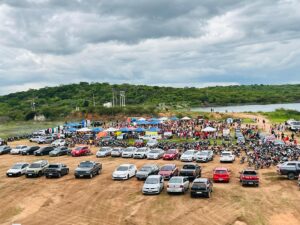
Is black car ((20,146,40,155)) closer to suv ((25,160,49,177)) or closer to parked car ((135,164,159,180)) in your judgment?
suv ((25,160,49,177))

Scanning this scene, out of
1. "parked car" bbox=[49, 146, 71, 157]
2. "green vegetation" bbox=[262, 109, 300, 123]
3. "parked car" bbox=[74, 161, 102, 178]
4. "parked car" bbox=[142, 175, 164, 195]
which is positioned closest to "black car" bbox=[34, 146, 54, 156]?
"parked car" bbox=[49, 146, 71, 157]

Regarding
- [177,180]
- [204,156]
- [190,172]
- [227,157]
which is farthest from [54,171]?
[227,157]

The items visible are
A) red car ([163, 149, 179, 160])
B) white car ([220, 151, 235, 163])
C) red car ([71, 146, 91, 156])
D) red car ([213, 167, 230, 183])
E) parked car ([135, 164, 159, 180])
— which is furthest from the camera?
red car ([71, 146, 91, 156])

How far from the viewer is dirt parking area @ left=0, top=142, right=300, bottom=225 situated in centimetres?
2391

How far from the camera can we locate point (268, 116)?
9975cm

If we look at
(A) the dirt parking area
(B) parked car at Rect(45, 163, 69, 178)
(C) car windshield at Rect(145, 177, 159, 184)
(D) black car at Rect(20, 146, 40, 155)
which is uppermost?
(C) car windshield at Rect(145, 177, 159, 184)

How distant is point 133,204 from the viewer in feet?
89.6

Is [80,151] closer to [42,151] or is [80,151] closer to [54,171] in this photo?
[42,151]

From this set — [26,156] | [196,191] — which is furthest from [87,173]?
[26,156]

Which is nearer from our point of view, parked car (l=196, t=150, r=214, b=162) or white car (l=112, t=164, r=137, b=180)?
white car (l=112, t=164, r=137, b=180)

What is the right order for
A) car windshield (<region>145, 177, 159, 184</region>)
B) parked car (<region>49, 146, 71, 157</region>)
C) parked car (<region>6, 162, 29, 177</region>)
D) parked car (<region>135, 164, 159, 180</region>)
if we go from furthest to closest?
1. parked car (<region>49, 146, 71, 157</region>)
2. parked car (<region>6, 162, 29, 177</region>)
3. parked car (<region>135, 164, 159, 180</region>)
4. car windshield (<region>145, 177, 159, 184</region>)

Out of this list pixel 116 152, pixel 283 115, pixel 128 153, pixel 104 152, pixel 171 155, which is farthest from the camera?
pixel 283 115

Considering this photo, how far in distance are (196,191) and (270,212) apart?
199 inches

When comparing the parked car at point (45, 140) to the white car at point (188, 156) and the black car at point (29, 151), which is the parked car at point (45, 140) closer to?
the black car at point (29, 151)
